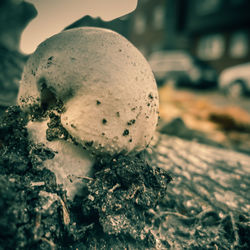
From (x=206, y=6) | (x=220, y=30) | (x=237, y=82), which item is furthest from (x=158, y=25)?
(x=237, y=82)

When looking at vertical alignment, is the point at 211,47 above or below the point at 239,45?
below

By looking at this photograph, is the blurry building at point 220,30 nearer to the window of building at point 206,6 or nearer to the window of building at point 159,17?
the window of building at point 206,6

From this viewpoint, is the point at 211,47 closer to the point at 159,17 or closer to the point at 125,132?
the point at 159,17

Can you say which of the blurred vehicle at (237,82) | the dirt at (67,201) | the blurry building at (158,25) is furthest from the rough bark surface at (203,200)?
the blurry building at (158,25)

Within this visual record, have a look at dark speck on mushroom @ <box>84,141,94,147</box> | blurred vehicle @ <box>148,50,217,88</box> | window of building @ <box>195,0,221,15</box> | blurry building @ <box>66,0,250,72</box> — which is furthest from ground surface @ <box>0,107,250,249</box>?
window of building @ <box>195,0,221,15</box>

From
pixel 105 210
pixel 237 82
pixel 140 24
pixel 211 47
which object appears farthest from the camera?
pixel 140 24

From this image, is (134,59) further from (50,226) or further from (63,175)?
(50,226)

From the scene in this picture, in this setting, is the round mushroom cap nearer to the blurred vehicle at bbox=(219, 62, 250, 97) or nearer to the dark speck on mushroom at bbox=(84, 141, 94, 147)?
the dark speck on mushroom at bbox=(84, 141, 94, 147)
